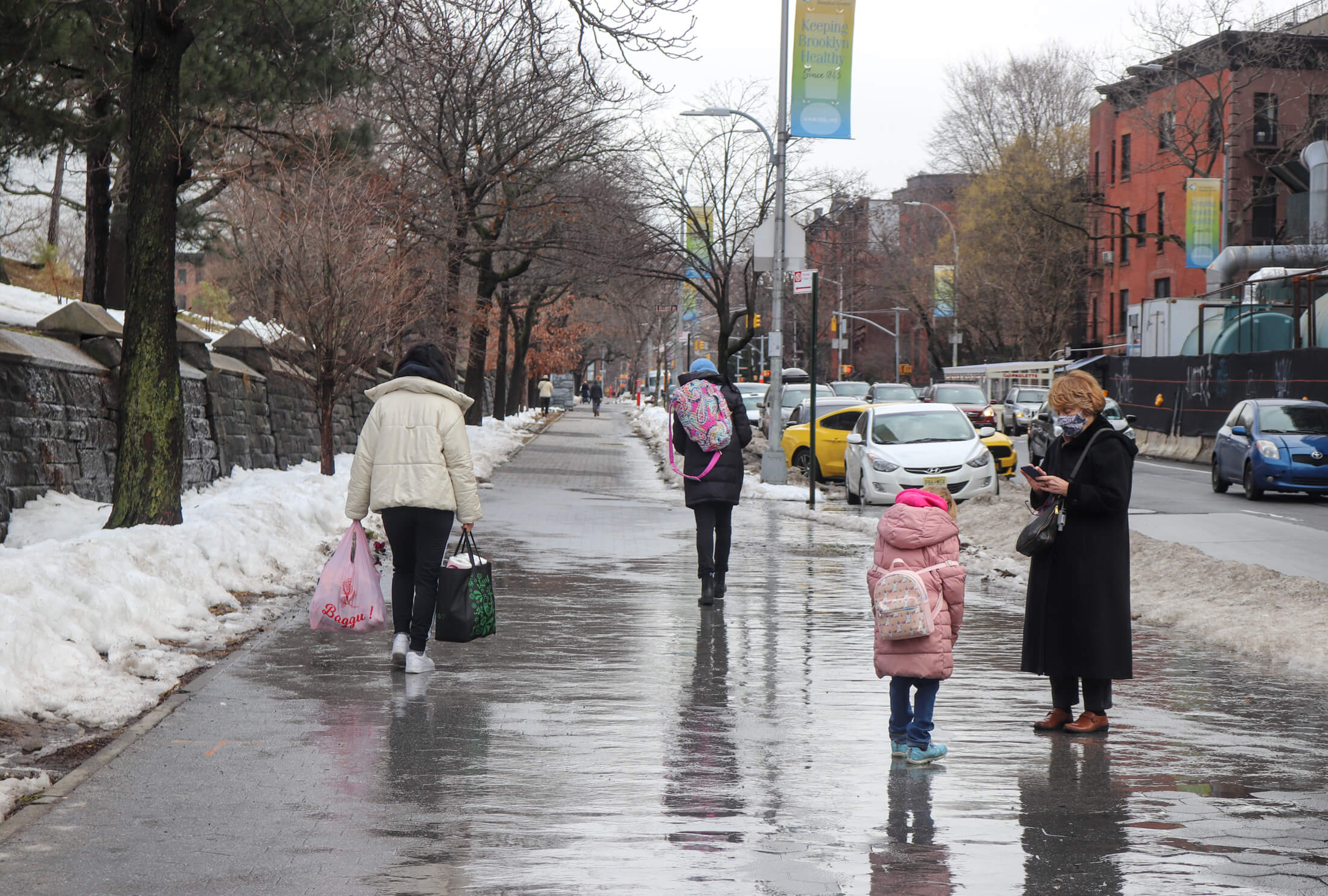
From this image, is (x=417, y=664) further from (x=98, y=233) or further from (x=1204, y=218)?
(x=1204, y=218)

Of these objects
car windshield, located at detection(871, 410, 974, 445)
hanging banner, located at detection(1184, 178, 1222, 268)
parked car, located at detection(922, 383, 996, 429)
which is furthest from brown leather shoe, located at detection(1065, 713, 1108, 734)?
hanging banner, located at detection(1184, 178, 1222, 268)

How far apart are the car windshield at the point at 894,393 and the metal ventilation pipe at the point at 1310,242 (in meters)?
11.2

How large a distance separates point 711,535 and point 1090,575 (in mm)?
4802

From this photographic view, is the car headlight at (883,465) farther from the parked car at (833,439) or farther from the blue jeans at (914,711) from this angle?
the blue jeans at (914,711)

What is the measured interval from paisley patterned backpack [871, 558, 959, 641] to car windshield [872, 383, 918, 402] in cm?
3392

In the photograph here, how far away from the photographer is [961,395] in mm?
42312

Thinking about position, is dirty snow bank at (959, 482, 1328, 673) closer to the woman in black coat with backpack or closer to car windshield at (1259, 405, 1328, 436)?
the woman in black coat with backpack

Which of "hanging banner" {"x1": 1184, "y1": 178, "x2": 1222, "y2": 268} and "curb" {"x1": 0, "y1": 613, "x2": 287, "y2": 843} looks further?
"hanging banner" {"x1": 1184, "y1": 178, "x2": 1222, "y2": 268}

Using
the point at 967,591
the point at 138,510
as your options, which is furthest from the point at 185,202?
the point at 967,591

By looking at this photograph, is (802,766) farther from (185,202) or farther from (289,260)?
(185,202)

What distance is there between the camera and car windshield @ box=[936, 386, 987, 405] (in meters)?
41.4

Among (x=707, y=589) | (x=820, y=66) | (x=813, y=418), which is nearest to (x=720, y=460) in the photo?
(x=707, y=589)

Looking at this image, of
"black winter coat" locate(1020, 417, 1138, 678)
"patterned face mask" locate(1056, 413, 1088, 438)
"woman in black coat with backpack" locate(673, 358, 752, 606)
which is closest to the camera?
"black winter coat" locate(1020, 417, 1138, 678)

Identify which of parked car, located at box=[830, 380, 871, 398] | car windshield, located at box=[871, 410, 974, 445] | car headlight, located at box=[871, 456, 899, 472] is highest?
parked car, located at box=[830, 380, 871, 398]
